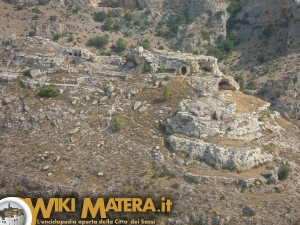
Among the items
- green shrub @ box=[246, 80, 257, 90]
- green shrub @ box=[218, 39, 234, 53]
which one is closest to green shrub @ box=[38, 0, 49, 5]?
green shrub @ box=[218, 39, 234, 53]

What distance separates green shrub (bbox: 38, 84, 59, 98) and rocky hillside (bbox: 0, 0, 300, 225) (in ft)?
0.30

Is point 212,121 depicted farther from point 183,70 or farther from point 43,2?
point 43,2

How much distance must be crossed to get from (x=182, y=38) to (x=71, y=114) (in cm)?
3699

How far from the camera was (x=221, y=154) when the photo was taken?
57188mm

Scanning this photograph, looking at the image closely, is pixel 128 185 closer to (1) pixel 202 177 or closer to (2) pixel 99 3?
(1) pixel 202 177

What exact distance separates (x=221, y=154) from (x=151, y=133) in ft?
22.4

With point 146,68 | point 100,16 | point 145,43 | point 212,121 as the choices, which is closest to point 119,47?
point 145,43

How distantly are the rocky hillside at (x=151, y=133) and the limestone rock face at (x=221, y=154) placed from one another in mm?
84

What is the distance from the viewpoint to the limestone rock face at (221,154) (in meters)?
57.2

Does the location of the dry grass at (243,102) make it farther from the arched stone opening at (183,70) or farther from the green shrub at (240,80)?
the green shrub at (240,80)

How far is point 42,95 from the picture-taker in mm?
65500

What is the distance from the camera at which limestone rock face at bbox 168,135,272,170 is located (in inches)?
2251

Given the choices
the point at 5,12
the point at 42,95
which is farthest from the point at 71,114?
the point at 5,12
